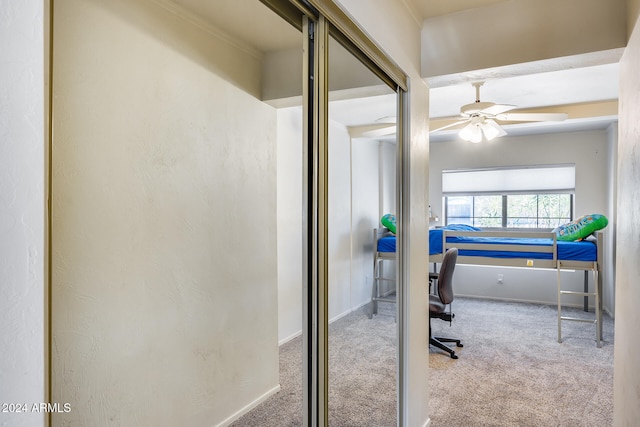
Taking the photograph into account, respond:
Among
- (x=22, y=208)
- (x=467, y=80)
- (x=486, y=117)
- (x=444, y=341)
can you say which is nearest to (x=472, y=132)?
(x=486, y=117)

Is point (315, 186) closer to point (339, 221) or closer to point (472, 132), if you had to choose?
point (339, 221)

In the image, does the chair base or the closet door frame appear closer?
the closet door frame

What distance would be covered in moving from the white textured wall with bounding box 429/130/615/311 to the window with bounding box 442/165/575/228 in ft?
0.43

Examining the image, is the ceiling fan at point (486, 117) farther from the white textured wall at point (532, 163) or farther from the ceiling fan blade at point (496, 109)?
the white textured wall at point (532, 163)

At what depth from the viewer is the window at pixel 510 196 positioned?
5.64 metres

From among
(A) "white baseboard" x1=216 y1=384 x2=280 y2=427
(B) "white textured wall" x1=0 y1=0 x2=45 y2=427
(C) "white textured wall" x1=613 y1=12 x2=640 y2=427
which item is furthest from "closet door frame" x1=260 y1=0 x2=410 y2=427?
(C) "white textured wall" x1=613 y1=12 x2=640 y2=427

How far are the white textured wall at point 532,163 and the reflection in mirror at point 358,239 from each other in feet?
13.9

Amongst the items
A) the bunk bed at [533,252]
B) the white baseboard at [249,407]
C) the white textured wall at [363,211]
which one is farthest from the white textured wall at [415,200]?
the bunk bed at [533,252]

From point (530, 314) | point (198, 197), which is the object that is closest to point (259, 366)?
point (198, 197)

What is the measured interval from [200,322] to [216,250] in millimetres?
195

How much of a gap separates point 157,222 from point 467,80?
203cm

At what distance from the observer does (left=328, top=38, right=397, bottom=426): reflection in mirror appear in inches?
61.6

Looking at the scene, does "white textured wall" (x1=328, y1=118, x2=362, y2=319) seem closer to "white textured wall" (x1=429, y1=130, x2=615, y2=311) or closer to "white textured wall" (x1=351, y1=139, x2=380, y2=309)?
"white textured wall" (x1=351, y1=139, x2=380, y2=309)

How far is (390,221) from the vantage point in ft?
6.93
